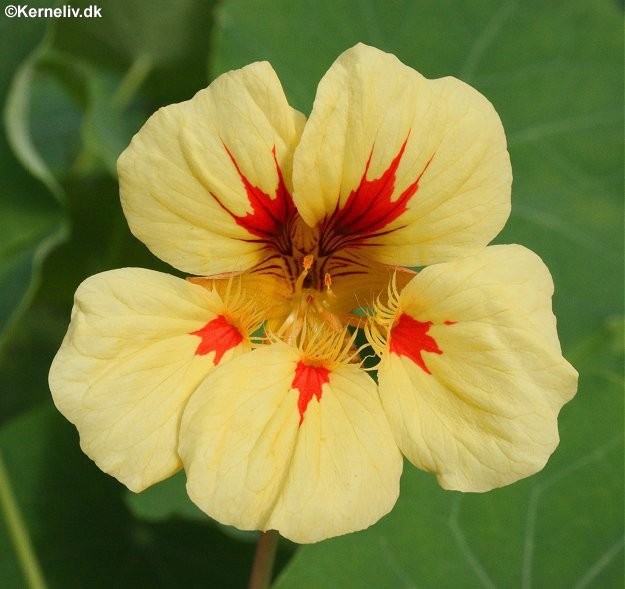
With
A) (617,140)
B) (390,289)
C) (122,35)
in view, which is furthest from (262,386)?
(122,35)

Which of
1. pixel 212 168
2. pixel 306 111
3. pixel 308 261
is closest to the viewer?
pixel 212 168

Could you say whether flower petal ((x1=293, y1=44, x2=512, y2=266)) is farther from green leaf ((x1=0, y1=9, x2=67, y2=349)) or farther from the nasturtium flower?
green leaf ((x1=0, y1=9, x2=67, y2=349))

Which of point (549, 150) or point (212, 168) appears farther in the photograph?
point (549, 150)

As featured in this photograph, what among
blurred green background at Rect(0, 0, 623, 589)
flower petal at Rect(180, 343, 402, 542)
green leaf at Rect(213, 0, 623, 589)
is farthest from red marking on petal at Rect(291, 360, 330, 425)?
blurred green background at Rect(0, 0, 623, 589)

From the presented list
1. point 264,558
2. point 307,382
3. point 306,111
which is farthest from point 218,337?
point 306,111

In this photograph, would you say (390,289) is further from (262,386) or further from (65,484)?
(65,484)

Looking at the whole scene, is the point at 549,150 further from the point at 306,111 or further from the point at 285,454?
the point at 285,454

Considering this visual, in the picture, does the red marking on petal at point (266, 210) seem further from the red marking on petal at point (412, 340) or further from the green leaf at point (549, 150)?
the green leaf at point (549, 150)
